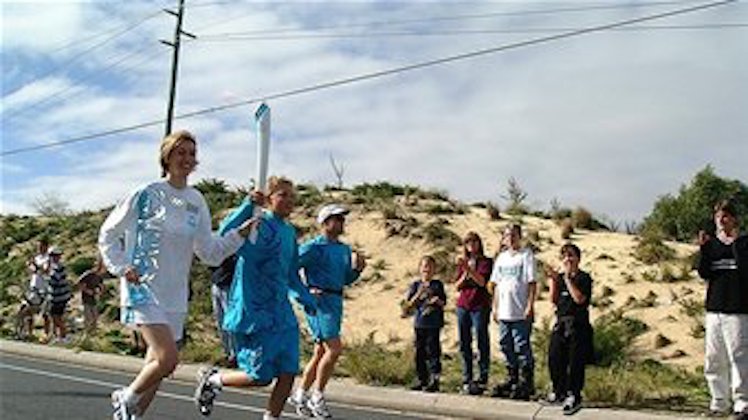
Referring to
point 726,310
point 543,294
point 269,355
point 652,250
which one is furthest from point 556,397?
point 652,250

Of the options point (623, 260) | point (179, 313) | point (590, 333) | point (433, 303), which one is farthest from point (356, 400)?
point (623, 260)

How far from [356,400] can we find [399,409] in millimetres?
650

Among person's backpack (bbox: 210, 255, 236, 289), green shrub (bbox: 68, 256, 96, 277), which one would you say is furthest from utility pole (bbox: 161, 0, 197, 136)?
person's backpack (bbox: 210, 255, 236, 289)

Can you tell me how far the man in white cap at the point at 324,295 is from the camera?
8.45 meters

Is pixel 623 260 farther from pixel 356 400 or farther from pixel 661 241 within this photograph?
pixel 356 400

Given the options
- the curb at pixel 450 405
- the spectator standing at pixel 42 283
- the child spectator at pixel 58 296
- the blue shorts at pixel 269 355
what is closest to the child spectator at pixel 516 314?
the curb at pixel 450 405

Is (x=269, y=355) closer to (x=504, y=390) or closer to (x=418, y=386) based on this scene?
(x=504, y=390)

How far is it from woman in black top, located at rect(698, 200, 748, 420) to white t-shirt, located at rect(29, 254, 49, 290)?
13.7 meters

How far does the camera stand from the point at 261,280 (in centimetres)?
667

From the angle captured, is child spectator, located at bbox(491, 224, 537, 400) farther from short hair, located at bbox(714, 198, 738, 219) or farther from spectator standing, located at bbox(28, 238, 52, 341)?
spectator standing, located at bbox(28, 238, 52, 341)

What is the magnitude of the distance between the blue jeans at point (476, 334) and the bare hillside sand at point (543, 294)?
518 centimetres

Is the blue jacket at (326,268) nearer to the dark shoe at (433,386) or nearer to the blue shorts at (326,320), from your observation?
the blue shorts at (326,320)

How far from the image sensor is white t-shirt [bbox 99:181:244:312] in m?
5.84

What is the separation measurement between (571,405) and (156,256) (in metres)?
4.96
